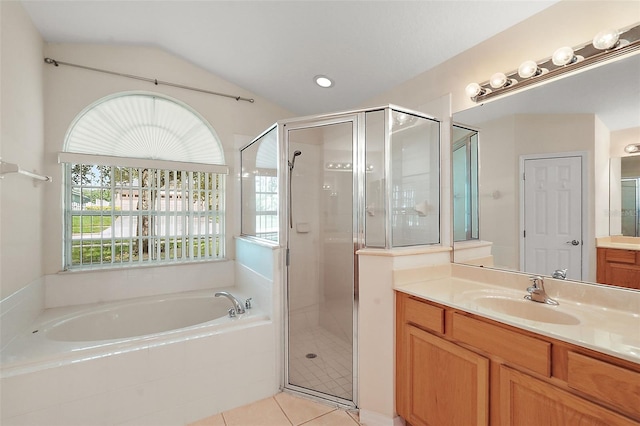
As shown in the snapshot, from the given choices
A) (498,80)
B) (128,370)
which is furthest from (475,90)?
(128,370)

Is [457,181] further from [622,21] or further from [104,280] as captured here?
[104,280]

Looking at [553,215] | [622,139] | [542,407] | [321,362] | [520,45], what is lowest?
[321,362]

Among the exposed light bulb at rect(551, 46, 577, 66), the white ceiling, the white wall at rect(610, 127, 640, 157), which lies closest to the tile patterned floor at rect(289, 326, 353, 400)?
the white wall at rect(610, 127, 640, 157)

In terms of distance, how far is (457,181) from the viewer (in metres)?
1.97

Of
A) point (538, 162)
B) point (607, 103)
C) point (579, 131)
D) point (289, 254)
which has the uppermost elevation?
point (607, 103)

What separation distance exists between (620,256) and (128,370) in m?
2.63

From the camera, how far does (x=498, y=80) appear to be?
1653 mm

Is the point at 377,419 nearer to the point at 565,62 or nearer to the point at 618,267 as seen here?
the point at 618,267

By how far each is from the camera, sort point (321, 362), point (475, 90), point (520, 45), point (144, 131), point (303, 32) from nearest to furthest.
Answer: point (520, 45)
point (475, 90)
point (303, 32)
point (321, 362)
point (144, 131)

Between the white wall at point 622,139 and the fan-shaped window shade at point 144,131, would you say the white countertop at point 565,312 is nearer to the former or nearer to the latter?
the white wall at point 622,139

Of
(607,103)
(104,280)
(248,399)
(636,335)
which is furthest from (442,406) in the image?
(104,280)

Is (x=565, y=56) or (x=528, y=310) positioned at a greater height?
(x=565, y=56)

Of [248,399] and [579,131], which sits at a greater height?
[579,131]

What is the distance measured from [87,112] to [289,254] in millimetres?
2209
